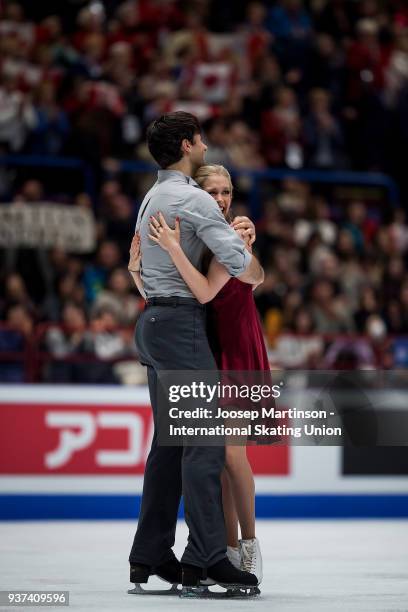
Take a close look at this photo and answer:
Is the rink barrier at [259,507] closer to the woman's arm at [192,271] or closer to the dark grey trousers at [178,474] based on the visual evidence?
the dark grey trousers at [178,474]

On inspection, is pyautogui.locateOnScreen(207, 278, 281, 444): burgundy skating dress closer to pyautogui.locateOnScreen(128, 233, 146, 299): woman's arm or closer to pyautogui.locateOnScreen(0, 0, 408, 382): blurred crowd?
pyautogui.locateOnScreen(128, 233, 146, 299): woman's arm

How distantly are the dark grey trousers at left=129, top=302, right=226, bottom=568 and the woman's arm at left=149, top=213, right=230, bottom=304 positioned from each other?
0.09 meters

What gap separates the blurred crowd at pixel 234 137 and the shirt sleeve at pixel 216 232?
15.2ft

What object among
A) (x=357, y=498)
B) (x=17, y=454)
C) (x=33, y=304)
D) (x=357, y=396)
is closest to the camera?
(x=357, y=396)

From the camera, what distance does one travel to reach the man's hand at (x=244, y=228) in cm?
536

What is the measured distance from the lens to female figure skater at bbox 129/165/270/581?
518cm

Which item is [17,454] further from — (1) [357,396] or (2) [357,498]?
(1) [357,396]

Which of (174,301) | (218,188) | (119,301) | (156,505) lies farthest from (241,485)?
(119,301)

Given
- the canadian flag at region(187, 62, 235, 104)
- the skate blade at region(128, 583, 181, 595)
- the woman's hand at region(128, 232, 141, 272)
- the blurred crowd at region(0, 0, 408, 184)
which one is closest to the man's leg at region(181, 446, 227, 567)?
the skate blade at region(128, 583, 181, 595)

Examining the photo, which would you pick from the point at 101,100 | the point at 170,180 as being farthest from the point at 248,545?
the point at 101,100

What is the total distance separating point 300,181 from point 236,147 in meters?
0.90

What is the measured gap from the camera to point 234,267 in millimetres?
5090

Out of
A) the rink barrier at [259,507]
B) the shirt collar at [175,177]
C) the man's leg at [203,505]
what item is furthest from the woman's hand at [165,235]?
the rink barrier at [259,507]

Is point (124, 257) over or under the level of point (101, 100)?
under
